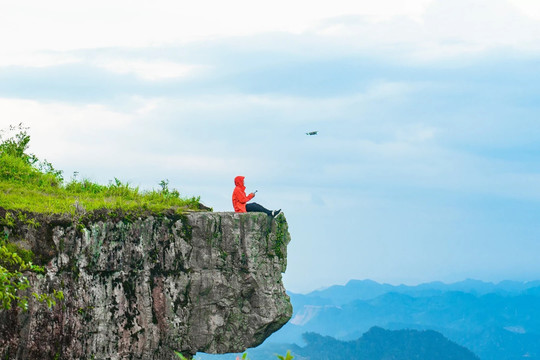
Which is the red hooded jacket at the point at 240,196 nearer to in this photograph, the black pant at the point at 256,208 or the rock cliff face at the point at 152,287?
the black pant at the point at 256,208

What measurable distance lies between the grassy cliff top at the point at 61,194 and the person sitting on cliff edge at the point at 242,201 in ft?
4.33

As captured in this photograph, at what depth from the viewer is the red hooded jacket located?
59.6ft

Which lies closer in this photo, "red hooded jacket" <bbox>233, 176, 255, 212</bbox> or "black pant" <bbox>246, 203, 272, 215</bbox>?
"red hooded jacket" <bbox>233, 176, 255, 212</bbox>

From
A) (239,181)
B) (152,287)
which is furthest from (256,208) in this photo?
(152,287)

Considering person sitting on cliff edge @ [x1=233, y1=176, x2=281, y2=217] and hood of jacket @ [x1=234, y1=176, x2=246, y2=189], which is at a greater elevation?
hood of jacket @ [x1=234, y1=176, x2=246, y2=189]

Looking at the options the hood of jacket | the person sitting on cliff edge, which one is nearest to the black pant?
the person sitting on cliff edge

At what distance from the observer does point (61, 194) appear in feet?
62.6

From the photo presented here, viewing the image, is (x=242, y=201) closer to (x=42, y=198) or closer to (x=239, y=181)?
(x=239, y=181)

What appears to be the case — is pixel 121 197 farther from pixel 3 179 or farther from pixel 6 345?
pixel 6 345

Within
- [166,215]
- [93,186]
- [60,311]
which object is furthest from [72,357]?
[93,186]

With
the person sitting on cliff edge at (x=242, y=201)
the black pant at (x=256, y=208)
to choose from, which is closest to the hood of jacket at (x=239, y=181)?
the person sitting on cliff edge at (x=242, y=201)

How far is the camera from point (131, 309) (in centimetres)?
1608

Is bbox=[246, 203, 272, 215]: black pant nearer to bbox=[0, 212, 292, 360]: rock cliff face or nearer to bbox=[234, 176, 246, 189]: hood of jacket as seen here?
bbox=[0, 212, 292, 360]: rock cliff face

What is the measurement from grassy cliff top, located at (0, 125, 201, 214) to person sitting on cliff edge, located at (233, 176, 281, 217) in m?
1.32
